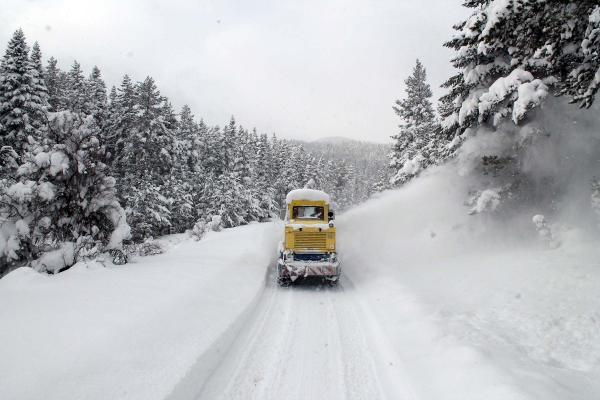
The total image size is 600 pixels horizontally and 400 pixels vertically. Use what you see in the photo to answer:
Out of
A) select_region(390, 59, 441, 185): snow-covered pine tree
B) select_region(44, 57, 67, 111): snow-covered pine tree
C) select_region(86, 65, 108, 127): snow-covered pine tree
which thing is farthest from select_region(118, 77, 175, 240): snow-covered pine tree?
select_region(390, 59, 441, 185): snow-covered pine tree

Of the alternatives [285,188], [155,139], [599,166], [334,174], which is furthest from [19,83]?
[334,174]

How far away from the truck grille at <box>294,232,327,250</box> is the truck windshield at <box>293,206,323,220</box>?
133 cm

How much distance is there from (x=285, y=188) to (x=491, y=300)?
196 feet

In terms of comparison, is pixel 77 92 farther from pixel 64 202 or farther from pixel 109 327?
pixel 109 327

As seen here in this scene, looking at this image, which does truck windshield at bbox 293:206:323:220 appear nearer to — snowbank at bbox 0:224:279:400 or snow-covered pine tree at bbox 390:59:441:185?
snowbank at bbox 0:224:279:400

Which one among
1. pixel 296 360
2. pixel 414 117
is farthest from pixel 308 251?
pixel 414 117

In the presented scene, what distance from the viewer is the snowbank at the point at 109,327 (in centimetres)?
425

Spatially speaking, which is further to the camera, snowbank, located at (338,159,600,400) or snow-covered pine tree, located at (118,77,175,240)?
snow-covered pine tree, located at (118,77,175,240)

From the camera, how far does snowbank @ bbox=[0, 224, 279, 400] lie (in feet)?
13.9

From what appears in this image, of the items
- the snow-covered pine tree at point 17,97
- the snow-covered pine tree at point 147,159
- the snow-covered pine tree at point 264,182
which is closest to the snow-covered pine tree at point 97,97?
the snow-covered pine tree at point 147,159

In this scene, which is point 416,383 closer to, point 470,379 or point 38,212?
point 470,379

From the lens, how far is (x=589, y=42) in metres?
6.65

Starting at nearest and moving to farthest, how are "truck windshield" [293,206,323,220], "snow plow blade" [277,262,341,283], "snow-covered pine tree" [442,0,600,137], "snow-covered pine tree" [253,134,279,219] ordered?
1. "snow-covered pine tree" [442,0,600,137]
2. "snow plow blade" [277,262,341,283]
3. "truck windshield" [293,206,323,220]
4. "snow-covered pine tree" [253,134,279,219]

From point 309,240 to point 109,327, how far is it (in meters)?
7.66
